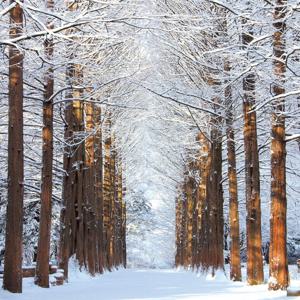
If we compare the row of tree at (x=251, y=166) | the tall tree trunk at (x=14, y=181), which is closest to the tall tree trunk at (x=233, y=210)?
the row of tree at (x=251, y=166)

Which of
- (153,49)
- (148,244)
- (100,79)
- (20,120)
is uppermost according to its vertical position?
(153,49)

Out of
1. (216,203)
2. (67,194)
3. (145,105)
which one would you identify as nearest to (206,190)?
(216,203)

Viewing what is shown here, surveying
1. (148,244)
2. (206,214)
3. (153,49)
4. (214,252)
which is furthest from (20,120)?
(148,244)

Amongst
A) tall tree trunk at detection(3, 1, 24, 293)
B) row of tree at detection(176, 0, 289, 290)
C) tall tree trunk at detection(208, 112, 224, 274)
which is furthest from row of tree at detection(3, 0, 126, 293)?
tall tree trunk at detection(208, 112, 224, 274)

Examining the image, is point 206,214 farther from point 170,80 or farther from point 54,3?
point 54,3

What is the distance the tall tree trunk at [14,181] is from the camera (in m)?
11.1

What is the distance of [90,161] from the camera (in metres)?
24.2

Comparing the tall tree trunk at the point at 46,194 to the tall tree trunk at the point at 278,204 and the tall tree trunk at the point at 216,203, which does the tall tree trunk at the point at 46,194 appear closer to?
the tall tree trunk at the point at 278,204

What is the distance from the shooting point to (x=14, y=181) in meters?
11.4

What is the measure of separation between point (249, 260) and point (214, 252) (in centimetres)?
646

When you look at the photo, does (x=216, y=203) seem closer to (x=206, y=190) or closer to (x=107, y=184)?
(x=206, y=190)

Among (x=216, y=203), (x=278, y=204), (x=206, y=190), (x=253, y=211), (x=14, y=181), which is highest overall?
(x=206, y=190)

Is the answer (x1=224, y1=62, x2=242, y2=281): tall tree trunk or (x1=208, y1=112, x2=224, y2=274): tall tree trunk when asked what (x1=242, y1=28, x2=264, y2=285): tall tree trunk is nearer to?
(x1=224, y1=62, x2=242, y2=281): tall tree trunk

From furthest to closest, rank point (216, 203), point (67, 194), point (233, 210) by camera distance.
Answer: point (216, 203)
point (233, 210)
point (67, 194)
